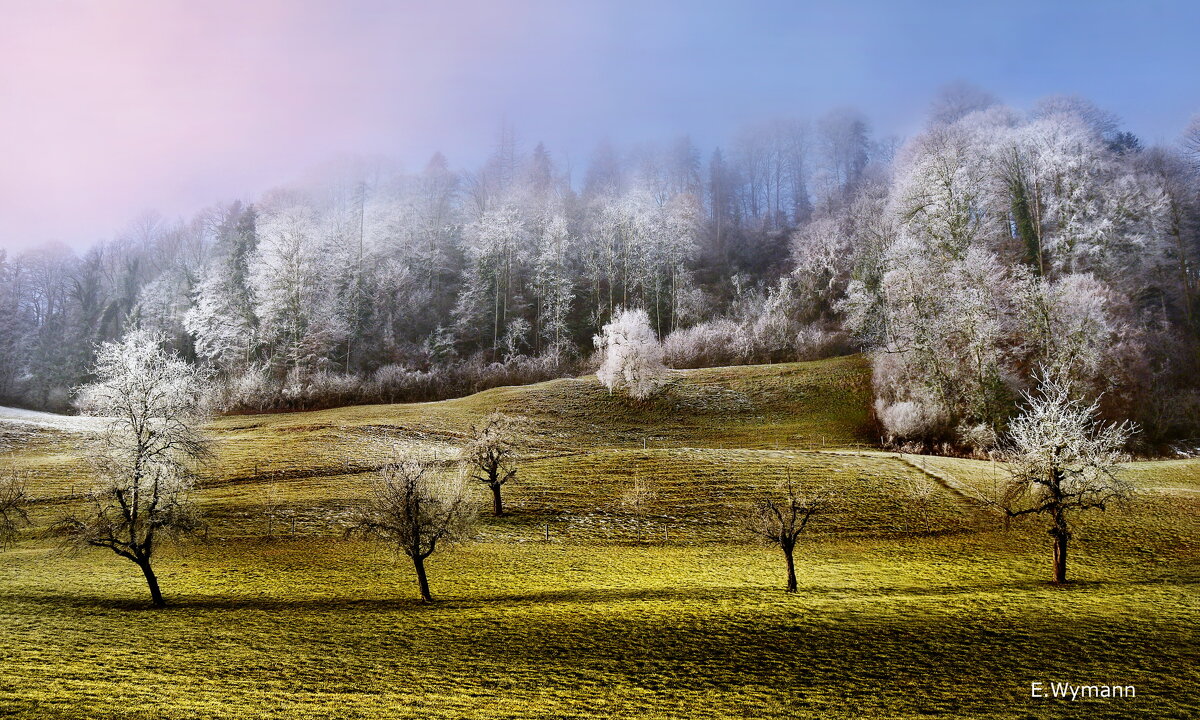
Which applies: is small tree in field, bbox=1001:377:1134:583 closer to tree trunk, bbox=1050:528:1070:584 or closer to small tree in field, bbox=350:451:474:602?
tree trunk, bbox=1050:528:1070:584

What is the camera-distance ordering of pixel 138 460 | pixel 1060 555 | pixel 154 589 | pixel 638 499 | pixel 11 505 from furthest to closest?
pixel 638 499 → pixel 11 505 → pixel 138 460 → pixel 1060 555 → pixel 154 589

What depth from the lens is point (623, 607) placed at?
20.2m

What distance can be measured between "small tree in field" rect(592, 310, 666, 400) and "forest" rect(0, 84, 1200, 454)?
470 inches

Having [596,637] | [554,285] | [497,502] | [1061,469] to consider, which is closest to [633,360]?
[554,285]

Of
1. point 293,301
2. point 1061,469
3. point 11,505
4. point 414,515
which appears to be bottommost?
point 414,515

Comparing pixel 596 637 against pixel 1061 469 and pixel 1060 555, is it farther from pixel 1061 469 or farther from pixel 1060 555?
pixel 1061 469

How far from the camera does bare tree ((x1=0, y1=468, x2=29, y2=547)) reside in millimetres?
25592

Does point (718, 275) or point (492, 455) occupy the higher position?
point (718, 275)

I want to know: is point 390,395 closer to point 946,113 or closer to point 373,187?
point 373,187

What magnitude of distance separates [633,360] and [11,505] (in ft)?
153

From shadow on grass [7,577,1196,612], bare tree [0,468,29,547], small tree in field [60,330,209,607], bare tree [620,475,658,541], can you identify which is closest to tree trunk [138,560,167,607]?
small tree in field [60,330,209,607]

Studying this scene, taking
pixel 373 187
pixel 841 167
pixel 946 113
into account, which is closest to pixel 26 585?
pixel 373 187

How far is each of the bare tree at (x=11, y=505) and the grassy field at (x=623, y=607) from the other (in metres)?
1.06

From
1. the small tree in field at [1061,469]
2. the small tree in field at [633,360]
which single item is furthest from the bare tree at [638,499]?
the small tree in field at [633,360]
